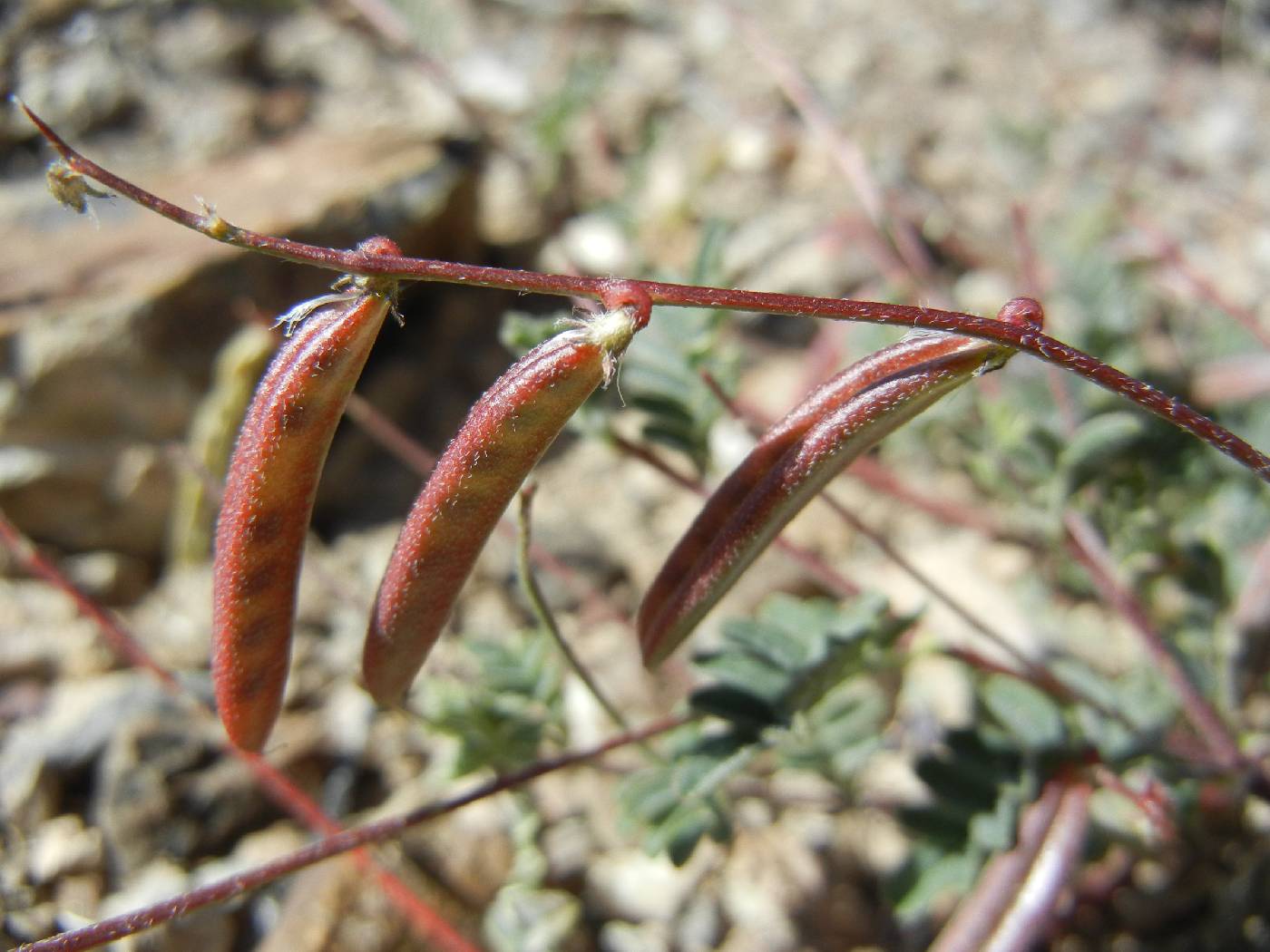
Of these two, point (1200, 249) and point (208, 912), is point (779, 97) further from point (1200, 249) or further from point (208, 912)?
point (208, 912)

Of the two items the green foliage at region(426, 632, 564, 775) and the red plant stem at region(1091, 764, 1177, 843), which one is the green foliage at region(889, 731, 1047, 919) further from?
the green foliage at region(426, 632, 564, 775)

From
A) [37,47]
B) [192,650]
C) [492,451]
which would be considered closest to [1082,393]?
[492,451]

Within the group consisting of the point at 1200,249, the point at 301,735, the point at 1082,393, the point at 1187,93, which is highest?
the point at 1187,93

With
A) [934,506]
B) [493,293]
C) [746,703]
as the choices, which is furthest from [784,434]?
[493,293]

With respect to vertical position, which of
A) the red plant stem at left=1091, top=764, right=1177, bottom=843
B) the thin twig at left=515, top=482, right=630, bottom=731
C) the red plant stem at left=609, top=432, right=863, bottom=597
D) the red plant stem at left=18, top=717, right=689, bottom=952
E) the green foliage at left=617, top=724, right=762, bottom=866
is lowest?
the red plant stem at left=18, top=717, right=689, bottom=952

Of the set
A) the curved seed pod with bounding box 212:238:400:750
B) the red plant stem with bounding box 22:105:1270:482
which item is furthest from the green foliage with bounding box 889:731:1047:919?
the curved seed pod with bounding box 212:238:400:750

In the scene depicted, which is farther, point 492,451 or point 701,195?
point 701,195
